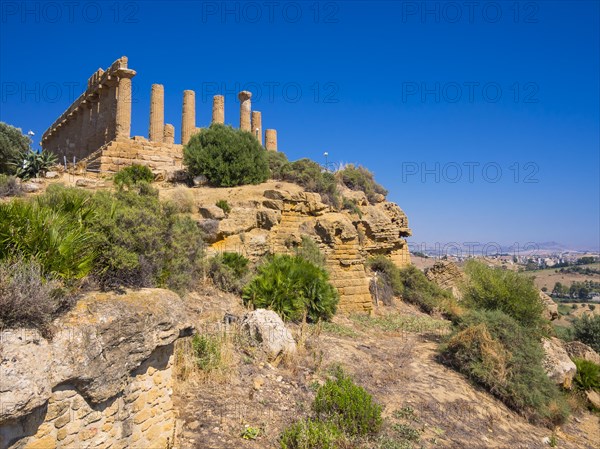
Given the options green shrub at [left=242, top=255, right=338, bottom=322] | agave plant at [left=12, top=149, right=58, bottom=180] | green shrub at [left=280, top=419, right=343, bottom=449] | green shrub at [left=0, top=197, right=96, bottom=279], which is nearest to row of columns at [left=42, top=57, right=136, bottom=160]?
agave plant at [left=12, top=149, right=58, bottom=180]

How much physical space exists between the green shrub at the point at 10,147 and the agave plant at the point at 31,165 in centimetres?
19

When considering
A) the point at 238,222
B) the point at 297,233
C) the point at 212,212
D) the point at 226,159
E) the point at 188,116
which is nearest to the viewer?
the point at 212,212

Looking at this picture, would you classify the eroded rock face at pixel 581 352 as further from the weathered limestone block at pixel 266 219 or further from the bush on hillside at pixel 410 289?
the weathered limestone block at pixel 266 219

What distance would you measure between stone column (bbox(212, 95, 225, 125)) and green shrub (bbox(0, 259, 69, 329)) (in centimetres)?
2597

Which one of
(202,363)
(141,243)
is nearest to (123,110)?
(141,243)

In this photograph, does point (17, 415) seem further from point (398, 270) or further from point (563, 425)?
point (398, 270)

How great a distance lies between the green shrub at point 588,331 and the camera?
1459 centimetres

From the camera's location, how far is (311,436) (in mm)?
4555

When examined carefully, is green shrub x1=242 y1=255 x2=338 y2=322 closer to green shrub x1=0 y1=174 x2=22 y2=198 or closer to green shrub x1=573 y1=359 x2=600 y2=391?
green shrub x1=573 y1=359 x2=600 y2=391

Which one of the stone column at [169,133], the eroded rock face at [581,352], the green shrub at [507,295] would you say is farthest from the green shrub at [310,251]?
the stone column at [169,133]

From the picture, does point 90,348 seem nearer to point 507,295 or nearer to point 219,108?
point 507,295

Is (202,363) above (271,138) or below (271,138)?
below

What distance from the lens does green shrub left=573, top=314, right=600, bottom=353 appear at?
47.9ft

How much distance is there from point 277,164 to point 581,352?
15309mm
